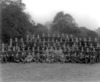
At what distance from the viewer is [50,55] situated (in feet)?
24.4

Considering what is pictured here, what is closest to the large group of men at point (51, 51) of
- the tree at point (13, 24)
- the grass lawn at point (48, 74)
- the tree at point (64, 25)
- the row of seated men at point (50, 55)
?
the row of seated men at point (50, 55)

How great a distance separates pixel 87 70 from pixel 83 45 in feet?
6.01

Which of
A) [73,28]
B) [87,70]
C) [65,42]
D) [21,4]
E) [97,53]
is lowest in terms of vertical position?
[87,70]

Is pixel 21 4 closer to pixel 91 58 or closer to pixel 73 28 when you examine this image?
pixel 73 28

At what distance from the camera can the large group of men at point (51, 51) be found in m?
7.35

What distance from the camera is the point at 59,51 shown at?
24.8ft

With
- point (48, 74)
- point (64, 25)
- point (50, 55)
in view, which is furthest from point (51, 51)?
point (64, 25)

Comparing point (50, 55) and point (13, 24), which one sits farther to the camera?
point (13, 24)

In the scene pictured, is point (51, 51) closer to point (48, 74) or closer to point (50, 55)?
point (50, 55)

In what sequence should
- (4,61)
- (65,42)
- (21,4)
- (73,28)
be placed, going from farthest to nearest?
(21,4), (73,28), (65,42), (4,61)

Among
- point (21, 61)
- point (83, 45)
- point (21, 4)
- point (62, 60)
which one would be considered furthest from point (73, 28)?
point (21, 4)

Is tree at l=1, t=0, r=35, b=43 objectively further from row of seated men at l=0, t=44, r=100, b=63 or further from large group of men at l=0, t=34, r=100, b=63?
row of seated men at l=0, t=44, r=100, b=63

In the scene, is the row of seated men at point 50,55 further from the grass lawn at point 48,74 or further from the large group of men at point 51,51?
the grass lawn at point 48,74

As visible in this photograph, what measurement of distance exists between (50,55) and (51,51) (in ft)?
0.63
